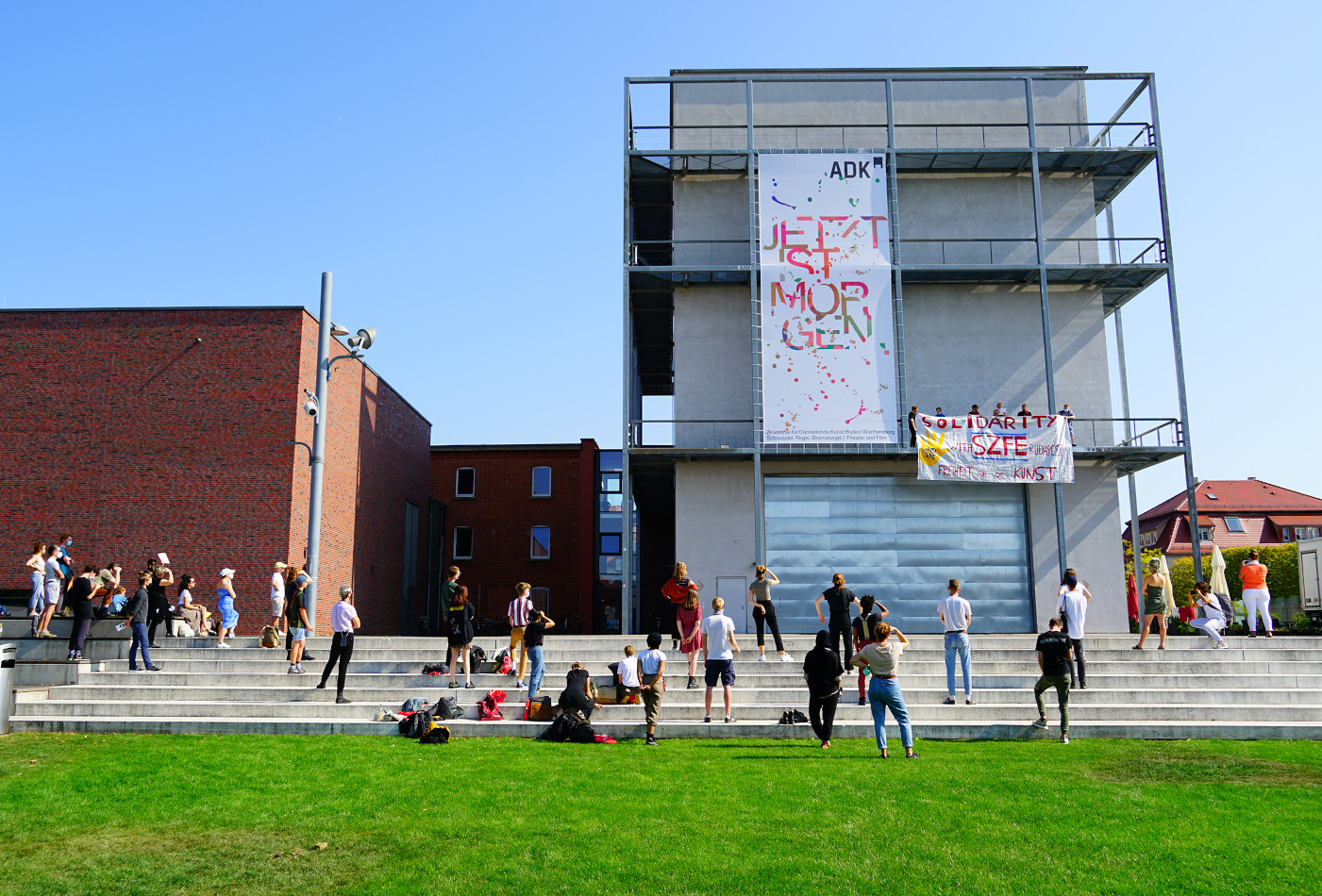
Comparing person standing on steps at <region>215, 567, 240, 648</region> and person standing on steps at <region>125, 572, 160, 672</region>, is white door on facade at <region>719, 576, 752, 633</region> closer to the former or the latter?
person standing on steps at <region>215, 567, 240, 648</region>

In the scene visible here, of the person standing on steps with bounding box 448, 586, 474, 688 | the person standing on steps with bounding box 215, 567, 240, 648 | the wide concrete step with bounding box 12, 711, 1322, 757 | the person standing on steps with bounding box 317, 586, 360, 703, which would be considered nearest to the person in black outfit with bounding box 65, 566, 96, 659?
the wide concrete step with bounding box 12, 711, 1322, 757

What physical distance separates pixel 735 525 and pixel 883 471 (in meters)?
3.77

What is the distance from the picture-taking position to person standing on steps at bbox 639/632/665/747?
461 inches

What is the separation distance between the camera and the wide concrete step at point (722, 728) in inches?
462

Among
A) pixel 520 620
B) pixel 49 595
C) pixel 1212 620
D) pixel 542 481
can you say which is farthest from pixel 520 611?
pixel 542 481

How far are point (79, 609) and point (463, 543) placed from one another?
18.5 meters

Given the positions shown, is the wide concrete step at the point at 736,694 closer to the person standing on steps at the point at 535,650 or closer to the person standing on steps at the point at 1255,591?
the person standing on steps at the point at 535,650

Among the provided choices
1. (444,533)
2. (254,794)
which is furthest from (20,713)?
(444,533)

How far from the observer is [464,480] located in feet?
112

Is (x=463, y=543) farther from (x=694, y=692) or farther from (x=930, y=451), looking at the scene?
(x=694, y=692)

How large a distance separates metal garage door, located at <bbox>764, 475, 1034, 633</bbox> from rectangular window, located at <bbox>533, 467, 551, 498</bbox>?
1270 centimetres

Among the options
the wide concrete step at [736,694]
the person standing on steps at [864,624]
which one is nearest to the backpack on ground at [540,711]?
the wide concrete step at [736,694]

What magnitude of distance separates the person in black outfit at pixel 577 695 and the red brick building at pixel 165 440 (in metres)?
11.4

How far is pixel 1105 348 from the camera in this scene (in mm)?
23594
